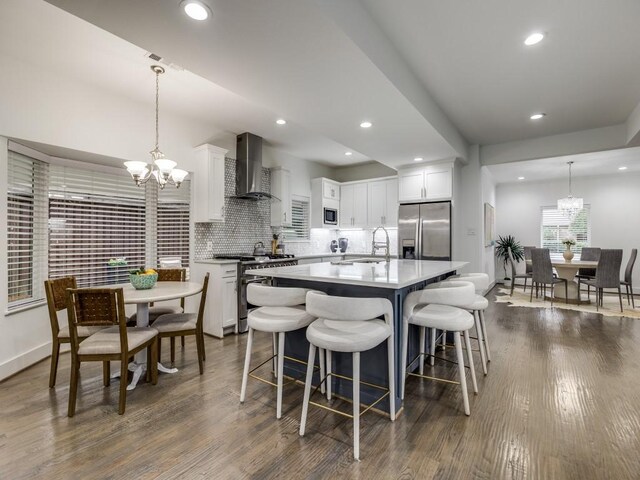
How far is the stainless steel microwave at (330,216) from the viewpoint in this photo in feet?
21.0

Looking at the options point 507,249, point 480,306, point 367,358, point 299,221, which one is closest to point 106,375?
point 367,358

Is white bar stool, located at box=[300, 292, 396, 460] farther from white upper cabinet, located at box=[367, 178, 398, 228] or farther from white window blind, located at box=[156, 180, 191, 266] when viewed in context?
white upper cabinet, located at box=[367, 178, 398, 228]

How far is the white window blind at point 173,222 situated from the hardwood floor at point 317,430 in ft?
5.60

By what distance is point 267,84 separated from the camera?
269cm

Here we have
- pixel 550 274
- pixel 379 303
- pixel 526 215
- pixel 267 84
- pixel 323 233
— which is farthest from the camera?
pixel 526 215

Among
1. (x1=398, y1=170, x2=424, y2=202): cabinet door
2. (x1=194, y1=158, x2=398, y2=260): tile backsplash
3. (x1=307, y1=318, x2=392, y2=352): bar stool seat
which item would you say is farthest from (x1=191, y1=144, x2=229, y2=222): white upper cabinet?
(x1=398, y1=170, x2=424, y2=202): cabinet door

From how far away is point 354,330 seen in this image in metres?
1.93

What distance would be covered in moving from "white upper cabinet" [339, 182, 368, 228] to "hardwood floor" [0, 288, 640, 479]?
158 inches

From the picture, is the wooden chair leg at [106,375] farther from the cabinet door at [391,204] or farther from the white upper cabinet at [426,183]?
the cabinet door at [391,204]

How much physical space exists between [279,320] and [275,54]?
188 centimetres

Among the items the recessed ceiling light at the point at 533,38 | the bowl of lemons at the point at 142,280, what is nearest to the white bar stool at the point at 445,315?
the recessed ceiling light at the point at 533,38

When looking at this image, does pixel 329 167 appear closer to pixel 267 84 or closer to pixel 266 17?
pixel 267 84

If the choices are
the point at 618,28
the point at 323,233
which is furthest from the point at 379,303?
the point at 323,233

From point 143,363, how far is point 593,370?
4.08m
